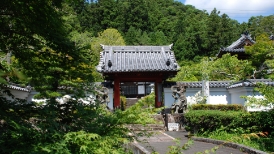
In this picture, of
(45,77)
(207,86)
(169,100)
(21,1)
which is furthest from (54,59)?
(207,86)

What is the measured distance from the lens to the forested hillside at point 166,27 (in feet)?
125

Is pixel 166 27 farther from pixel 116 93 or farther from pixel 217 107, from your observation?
pixel 217 107

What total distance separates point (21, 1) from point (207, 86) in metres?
15.3

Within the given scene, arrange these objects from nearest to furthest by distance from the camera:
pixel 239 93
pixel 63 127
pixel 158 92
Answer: pixel 63 127 < pixel 239 93 < pixel 158 92

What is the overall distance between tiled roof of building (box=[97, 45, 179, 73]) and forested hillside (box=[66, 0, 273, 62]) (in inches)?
675

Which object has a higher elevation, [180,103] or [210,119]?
[180,103]

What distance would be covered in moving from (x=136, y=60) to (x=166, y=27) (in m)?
32.6

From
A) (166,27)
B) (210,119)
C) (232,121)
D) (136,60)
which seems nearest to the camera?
(232,121)

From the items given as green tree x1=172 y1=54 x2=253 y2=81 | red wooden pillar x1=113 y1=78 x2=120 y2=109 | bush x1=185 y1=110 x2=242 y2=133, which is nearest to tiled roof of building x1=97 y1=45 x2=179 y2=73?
red wooden pillar x1=113 y1=78 x2=120 y2=109

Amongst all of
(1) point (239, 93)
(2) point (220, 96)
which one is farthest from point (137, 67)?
(1) point (239, 93)

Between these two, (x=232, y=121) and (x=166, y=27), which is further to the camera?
(x=166, y=27)

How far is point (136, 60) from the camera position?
17.3m

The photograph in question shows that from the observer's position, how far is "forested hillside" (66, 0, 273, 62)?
125 feet

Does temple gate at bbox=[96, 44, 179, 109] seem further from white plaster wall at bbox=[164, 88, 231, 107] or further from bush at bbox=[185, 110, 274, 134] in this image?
bush at bbox=[185, 110, 274, 134]
